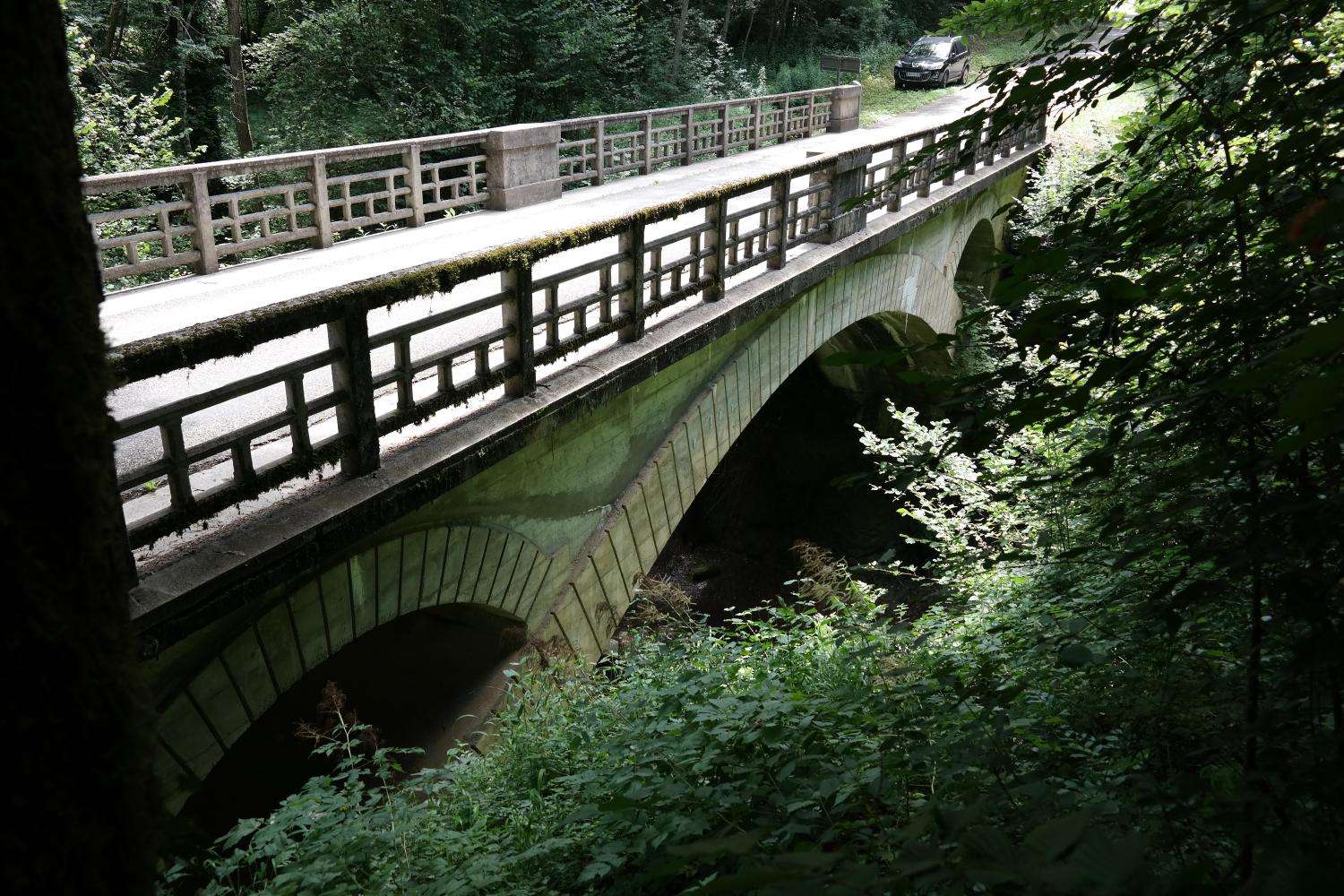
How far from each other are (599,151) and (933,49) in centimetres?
2120

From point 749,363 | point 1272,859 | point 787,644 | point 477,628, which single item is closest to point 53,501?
point 1272,859

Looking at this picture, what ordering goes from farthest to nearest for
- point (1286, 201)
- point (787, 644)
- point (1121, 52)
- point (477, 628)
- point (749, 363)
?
1. point (749, 363)
2. point (477, 628)
3. point (787, 644)
4. point (1121, 52)
5. point (1286, 201)

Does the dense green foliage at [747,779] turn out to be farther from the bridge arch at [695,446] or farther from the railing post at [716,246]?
the railing post at [716,246]

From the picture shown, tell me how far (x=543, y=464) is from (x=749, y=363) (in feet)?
10.2

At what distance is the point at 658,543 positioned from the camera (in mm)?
7645

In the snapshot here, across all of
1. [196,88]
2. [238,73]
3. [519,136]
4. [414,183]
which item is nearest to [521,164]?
[519,136]

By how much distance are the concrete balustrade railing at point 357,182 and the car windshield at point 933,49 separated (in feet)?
33.1

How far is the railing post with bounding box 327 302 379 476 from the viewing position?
415 cm

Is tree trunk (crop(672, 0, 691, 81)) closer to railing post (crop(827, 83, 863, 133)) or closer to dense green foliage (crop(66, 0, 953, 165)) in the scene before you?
dense green foliage (crop(66, 0, 953, 165))

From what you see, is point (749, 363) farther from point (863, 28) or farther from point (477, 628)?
point (863, 28)

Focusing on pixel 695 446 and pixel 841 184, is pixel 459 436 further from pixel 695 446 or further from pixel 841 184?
pixel 841 184

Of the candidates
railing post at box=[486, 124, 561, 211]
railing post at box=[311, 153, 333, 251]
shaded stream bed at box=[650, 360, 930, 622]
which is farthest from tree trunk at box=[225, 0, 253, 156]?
shaded stream bed at box=[650, 360, 930, 622]

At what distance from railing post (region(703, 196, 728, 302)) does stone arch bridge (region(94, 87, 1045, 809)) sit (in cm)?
2

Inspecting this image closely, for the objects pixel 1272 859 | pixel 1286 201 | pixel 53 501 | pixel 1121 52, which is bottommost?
pixel 1272 859
